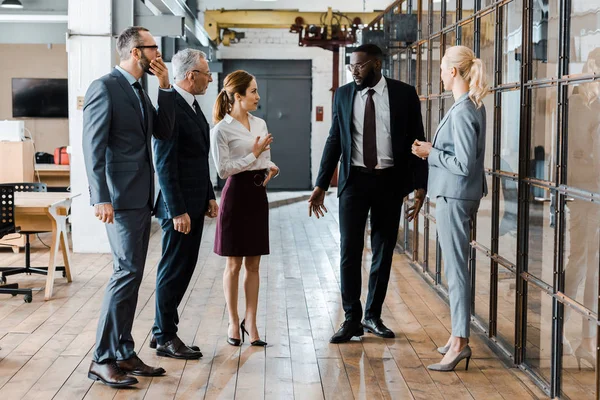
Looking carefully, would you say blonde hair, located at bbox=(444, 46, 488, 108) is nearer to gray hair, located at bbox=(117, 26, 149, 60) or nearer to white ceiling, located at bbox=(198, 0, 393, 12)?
gray hair, located at bbox=(117, 26, 149, 60)

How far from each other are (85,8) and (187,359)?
4786mm

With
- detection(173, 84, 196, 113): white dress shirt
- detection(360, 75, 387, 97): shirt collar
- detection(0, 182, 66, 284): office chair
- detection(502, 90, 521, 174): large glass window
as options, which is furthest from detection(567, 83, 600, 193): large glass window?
detection(0, 182, 66, 284): office chair

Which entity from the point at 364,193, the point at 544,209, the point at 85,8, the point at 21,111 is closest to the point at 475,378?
the point at 544,209

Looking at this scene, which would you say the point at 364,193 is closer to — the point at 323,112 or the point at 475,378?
the point at 475,378

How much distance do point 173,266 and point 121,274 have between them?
0.45 meters

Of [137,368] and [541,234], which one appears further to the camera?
[137,368]

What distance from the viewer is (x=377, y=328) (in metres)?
4.73

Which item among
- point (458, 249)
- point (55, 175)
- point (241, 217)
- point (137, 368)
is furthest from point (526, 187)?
point (55, 175)

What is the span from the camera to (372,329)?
475cm

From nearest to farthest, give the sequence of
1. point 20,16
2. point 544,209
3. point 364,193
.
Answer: point 544,209 → point 364,193 → point 20,16

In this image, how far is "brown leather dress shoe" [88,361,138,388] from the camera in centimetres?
372

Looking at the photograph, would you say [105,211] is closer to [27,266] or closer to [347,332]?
[347,332]

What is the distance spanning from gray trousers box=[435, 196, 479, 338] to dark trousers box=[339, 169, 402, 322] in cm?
60

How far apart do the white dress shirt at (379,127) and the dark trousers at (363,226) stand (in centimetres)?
7
